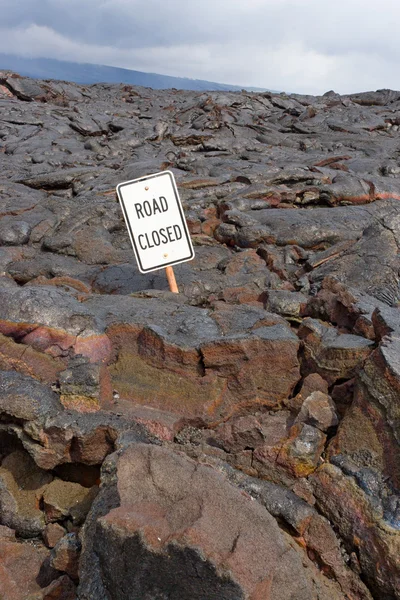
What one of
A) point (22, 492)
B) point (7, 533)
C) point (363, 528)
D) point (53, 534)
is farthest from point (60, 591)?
point (363, 528)

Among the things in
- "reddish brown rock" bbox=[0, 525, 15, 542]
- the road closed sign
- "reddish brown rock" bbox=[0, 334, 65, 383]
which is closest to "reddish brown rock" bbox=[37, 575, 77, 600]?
"reddish brown rock" bbox=[0, 525, 15, 542]

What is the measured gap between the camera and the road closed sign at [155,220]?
5996mm

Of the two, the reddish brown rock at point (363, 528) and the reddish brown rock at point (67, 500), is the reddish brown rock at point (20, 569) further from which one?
the reddish brown rock at point (363, 528)

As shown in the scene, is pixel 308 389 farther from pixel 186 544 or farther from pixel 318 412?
pixel 186 544

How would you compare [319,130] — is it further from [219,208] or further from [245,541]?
[245,541]

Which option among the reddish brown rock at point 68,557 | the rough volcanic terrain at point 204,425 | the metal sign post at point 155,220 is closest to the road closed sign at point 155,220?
the metal sign post at point 155,220

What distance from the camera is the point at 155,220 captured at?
6113mm

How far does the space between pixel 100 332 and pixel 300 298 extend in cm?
256

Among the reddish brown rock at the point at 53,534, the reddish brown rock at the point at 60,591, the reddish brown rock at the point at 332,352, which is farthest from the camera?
the reddish brown rock at the point at 332,352

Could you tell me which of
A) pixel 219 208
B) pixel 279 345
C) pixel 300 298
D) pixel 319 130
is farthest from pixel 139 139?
pixel 279 345

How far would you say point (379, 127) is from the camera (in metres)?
27.0

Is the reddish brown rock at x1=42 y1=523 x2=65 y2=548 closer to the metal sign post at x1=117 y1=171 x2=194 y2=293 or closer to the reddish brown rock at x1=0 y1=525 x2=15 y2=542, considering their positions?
the reddish brown rock at x1=0 y1=525 x2=15 y2=542

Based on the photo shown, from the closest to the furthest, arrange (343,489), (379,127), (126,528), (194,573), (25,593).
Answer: (194,573) < (126,528) < (25,593) < (343,489) < (379,127)

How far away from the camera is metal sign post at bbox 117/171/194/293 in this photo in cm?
600
